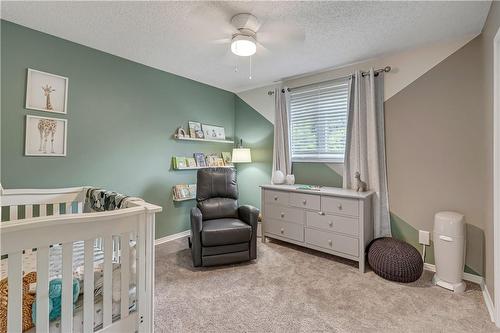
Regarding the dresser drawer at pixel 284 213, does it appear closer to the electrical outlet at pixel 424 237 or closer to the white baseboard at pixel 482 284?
the electrical outlet at pixel 424 237

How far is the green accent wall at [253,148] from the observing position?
394 centimetres

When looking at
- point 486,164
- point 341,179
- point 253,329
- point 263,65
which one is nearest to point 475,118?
point 486,164

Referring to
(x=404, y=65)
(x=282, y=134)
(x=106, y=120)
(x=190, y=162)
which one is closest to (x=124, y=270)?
(x=106, y=120)

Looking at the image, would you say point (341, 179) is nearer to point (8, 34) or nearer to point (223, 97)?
point (223, 97)

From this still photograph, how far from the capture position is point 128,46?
2.59 meters

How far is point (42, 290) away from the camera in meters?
1.01

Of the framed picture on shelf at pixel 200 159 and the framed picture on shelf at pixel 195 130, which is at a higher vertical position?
the framed picture on shelf at pixel 195 130

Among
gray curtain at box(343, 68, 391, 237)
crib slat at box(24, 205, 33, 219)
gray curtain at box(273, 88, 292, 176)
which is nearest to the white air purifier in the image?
gray curtain at box(343, 68, 391, 237)

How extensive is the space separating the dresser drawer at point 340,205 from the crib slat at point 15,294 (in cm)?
256

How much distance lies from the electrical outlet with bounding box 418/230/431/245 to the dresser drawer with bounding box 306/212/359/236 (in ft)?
2.40

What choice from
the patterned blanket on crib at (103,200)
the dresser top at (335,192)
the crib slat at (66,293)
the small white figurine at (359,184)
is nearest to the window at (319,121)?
the small white figurine at (359,184)

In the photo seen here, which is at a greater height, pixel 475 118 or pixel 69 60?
pixel 69 60

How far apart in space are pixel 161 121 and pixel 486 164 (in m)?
3.66

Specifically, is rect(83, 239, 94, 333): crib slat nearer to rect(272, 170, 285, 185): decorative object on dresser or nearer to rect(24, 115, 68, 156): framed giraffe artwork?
rect(24, 115, 68, 156): framed giraffe artwork
